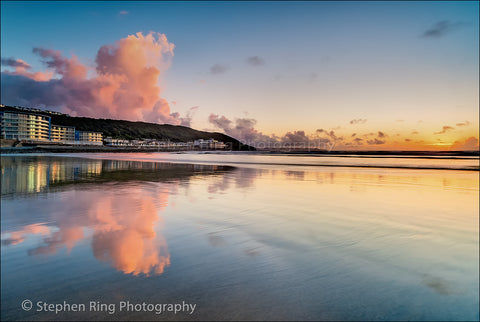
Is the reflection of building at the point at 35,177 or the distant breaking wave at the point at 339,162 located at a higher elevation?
the distant breaking wave at the point at 339,162

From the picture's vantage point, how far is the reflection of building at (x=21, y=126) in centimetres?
13350

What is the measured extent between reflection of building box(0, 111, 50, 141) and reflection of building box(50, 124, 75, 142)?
24.7 metres

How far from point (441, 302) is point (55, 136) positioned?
212 meters

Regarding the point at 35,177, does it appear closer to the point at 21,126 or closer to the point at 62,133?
the point at 21,126

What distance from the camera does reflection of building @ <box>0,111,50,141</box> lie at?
13350cm

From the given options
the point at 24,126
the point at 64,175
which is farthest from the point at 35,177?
the point at 24,126

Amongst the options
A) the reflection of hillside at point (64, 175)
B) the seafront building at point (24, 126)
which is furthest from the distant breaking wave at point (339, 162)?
the seafront building at point (24, 126)

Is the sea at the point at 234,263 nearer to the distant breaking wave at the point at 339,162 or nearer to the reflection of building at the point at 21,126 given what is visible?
the distant breaking wave at the point at 339,162

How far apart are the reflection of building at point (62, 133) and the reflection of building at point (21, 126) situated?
2474 centimetres

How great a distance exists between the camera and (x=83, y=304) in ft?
12.3

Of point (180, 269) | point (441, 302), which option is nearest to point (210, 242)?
point (180, 269)

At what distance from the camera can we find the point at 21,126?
137m

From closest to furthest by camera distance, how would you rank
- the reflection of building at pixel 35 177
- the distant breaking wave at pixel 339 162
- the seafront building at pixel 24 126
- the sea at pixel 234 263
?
the sea at pixel 234 263 < the reflection of building at pixel 35 177 < the distant breaking wave at pixel 339 162 < the seafront building at pixel 24 126

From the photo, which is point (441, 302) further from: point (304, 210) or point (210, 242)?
point (304, 210)
